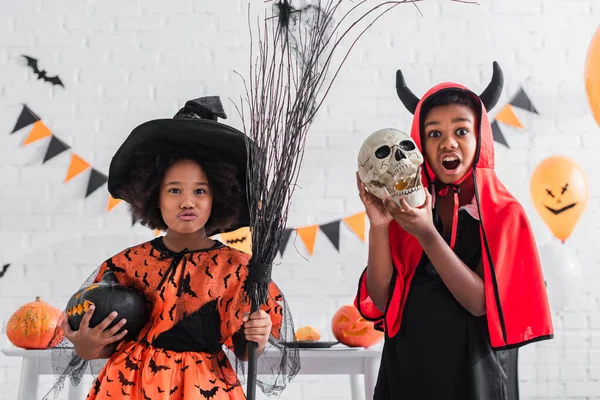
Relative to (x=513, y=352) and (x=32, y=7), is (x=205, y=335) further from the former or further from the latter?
(x=32, y=7)

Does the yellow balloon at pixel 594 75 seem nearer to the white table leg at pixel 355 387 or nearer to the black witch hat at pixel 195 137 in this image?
the white table leg at pixel 355 387

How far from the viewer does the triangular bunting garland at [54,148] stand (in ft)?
11.9

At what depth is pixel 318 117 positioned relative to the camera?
3652mm

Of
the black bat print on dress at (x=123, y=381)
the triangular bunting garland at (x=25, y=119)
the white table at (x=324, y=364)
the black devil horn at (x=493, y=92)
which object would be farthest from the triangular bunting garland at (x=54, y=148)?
the black devil horn at (x=493, y=92)

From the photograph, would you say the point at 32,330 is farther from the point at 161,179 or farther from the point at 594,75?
the point at 594,75

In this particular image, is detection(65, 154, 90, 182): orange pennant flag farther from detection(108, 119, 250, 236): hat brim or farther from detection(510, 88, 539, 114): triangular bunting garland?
detection(510, 88, 539, 114): triangular bunting garland

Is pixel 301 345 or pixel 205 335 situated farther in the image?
pixel 301 345

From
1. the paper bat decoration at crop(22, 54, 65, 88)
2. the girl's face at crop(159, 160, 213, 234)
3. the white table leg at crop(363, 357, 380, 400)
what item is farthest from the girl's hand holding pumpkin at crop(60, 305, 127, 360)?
the paper bat decoration at crop(22, 54, 65, 88)

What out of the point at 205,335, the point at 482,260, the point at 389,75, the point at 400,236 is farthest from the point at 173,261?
the point at 389,75

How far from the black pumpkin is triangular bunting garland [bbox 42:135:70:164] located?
6.57 ft

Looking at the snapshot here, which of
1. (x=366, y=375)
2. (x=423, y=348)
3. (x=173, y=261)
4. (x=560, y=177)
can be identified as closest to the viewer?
(x=423, y=348)

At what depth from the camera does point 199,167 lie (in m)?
1.91

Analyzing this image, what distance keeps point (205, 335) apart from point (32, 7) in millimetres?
2547

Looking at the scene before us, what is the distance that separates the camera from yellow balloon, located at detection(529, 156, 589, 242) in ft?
10.2
